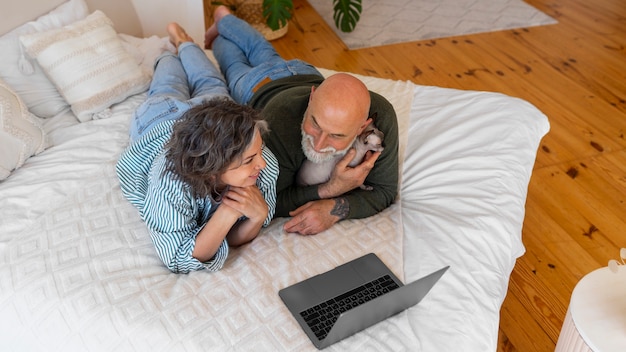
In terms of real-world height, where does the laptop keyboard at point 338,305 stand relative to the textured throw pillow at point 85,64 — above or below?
below

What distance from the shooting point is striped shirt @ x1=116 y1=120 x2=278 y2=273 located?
148 centimetres

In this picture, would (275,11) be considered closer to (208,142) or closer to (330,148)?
(330,148)

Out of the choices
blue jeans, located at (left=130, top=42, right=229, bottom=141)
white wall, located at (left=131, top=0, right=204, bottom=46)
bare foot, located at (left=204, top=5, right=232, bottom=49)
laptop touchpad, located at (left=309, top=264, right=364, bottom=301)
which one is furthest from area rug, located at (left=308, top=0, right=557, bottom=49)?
laptop touchpad, located at (left=309, top=264, right=364, bottom=301)

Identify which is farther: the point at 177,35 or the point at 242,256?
the point at 177,35

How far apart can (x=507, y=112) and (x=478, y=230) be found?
2.01 ft

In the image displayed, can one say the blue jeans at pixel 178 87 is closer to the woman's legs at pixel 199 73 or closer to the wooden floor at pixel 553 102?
the woman's legs at pixel 199 73

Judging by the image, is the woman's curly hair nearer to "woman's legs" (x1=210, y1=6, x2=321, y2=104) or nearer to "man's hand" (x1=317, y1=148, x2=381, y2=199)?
"man's hand" (x1=317, y1=148, x2=381, y2=199)

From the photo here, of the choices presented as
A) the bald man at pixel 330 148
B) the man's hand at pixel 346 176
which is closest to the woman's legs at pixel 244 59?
the bald man at pixel 330 148

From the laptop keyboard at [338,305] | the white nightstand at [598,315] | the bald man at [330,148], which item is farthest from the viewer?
the bald man at [330,148]

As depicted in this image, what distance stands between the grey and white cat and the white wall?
1.30 metres

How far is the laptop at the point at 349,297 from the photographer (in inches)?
54.2

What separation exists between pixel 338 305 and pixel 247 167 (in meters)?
0.41

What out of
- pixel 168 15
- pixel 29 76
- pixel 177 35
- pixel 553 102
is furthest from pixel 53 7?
pixel 553 102

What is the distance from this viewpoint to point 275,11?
3.35 metres
